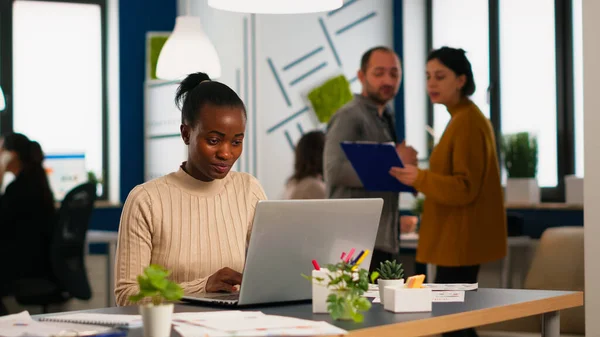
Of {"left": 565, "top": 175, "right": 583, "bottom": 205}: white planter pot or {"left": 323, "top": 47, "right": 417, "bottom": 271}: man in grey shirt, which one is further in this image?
{"left": 565, "top": 175, "right": 583, "bottom": 205}: white planter pot

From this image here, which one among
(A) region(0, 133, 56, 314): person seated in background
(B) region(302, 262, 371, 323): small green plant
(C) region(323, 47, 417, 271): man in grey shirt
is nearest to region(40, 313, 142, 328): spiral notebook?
(B) region(302, 262, 371, 323): small green plant

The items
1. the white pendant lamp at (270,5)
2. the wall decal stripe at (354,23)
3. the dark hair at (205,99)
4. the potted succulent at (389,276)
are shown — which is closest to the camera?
the potted succulent at (389,276)

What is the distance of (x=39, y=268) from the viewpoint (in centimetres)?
504

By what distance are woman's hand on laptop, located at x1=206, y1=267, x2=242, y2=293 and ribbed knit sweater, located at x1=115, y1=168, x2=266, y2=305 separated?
8 cm

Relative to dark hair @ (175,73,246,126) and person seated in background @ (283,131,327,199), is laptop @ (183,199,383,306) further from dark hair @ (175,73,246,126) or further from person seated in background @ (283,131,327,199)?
person seated in background @ (283,131,327,199)

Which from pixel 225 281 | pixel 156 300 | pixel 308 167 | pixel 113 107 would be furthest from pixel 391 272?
pixel 113 107

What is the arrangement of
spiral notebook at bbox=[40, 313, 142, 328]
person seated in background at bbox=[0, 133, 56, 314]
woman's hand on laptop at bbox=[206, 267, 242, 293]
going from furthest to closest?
person seated in background at bbox=[0, 133, 56, 314] → woman's hand on laptop at bbox=[206, 267, 242, 293] → spiral notebook at bbox=[40, 313, 142, 328]

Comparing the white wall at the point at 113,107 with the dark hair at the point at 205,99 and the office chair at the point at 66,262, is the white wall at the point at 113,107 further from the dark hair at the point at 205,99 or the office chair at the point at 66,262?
the dark hair at the point at 205,99

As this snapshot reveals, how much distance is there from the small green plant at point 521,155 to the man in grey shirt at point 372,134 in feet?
4.84

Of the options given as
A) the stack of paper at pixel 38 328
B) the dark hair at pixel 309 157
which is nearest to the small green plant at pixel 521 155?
the dark hair at pixel 309 157

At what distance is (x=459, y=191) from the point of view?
3.51m

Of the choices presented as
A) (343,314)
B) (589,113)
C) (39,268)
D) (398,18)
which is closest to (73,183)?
(39,268)

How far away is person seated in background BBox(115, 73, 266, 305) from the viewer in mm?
2203

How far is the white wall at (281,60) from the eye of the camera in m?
6.44
